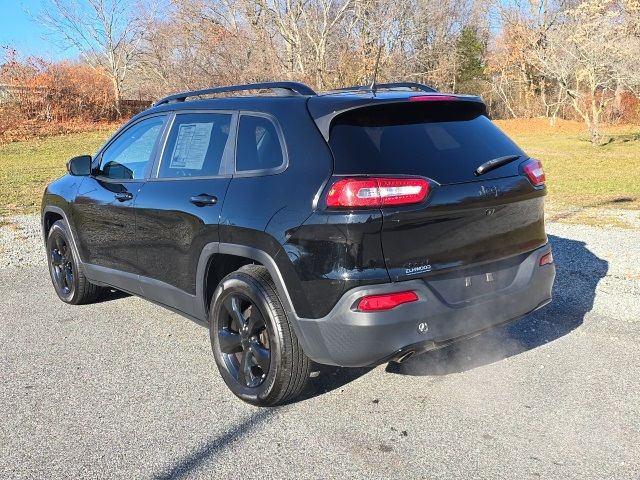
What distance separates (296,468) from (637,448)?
1630 mm

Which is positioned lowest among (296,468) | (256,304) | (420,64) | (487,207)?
(296,468)

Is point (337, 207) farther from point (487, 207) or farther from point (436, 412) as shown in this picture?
point (436, 412)

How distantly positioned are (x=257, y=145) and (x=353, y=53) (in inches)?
1231

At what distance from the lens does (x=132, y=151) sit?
486cm

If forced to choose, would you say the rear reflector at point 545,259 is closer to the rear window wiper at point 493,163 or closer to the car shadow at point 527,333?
the car shadow at point 527,333

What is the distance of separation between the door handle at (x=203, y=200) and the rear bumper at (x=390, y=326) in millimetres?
970

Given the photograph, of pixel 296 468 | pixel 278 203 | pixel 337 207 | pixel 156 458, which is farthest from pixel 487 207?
pixel 156 458

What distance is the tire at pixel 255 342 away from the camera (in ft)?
11.1

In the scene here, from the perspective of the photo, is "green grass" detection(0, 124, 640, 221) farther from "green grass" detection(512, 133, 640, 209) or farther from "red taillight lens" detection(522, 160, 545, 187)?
"red taillight lens" detection(522, 160, 545, 187)

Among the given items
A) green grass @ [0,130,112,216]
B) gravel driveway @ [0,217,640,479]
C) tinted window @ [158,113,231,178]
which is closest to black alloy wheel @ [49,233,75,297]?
gravel driveway @ [0,217,640,479]

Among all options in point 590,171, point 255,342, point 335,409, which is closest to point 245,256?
point 255,342

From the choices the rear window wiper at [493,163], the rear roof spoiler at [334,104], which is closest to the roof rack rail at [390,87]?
the rear roof spoiler at [334,104]

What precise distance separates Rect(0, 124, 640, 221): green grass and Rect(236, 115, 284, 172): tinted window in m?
8.06

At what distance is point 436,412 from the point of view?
348cm
